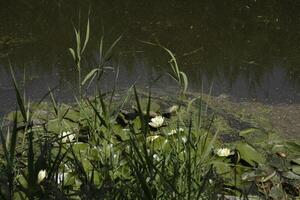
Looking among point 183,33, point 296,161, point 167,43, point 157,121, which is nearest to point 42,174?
point 157,121

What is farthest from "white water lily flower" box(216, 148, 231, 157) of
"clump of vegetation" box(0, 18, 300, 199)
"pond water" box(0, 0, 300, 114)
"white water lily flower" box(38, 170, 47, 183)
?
"white water lily flower" box(38, 170, 47, 183)

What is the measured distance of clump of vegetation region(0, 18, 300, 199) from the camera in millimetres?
1495

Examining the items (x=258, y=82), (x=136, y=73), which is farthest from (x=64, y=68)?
(x=258, y=82)

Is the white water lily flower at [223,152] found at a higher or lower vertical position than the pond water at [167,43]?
lower

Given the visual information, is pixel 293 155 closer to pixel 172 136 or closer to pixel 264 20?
pixel 172 136

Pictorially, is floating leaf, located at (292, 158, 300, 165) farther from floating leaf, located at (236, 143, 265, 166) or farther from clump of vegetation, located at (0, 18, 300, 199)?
floating leaf, located at (236, 143, 265, 166)

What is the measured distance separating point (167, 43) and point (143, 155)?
1.55 meters

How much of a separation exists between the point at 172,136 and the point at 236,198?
35 cm

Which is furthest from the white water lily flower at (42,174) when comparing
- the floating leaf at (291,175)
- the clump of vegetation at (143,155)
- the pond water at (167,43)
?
the pond water at (167,43)

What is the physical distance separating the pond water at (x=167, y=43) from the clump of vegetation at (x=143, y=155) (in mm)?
242

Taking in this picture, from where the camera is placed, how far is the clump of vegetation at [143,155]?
150 centimetres

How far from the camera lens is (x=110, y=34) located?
3293 mm

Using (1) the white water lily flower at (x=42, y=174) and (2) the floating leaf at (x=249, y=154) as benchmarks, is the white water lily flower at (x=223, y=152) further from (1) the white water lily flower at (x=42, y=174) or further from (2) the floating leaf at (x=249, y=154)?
(1) the white water lily flower at (x=42, y=174)

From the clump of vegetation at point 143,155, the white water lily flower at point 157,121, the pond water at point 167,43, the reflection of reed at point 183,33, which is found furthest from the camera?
the reflection of reed at point 183,33
